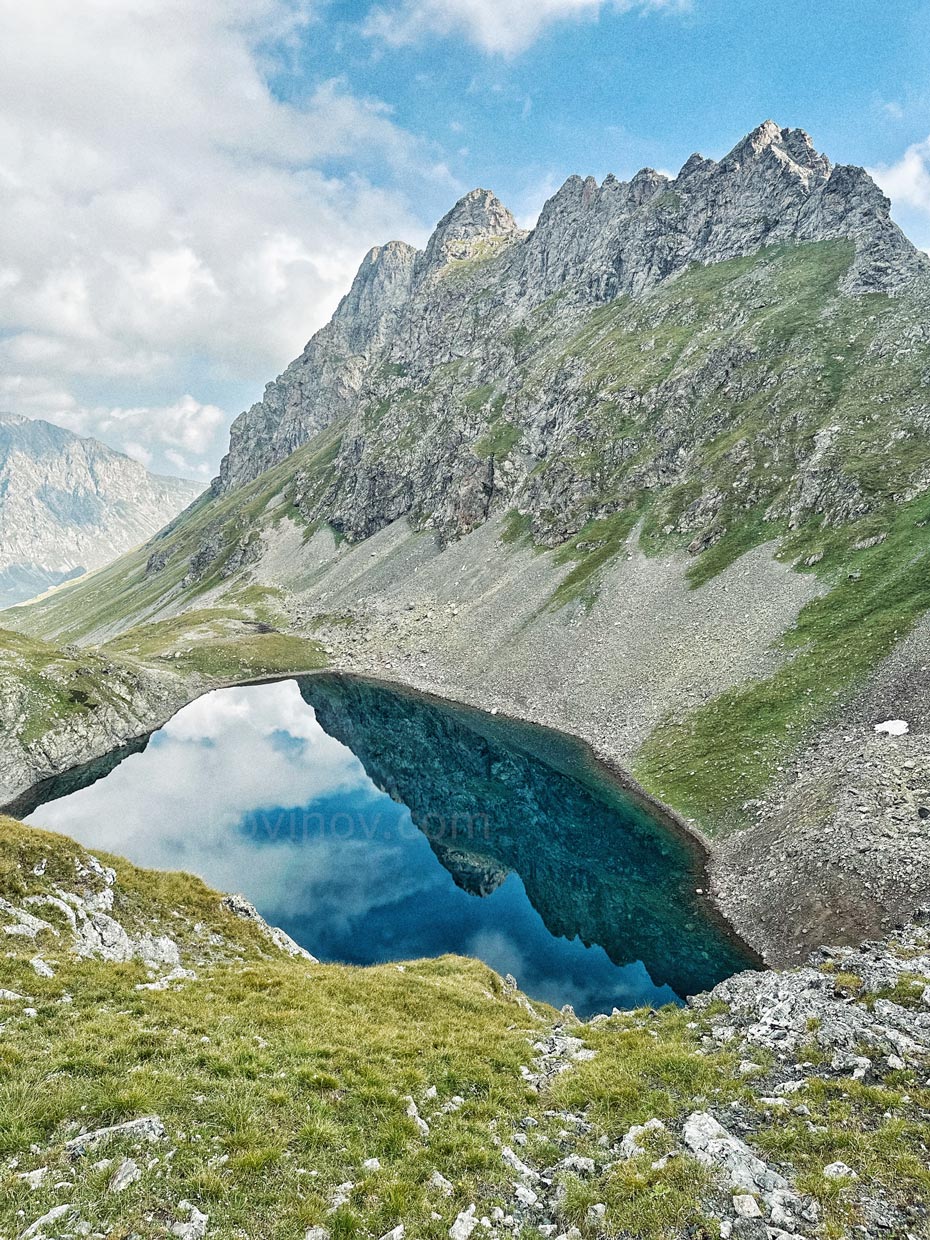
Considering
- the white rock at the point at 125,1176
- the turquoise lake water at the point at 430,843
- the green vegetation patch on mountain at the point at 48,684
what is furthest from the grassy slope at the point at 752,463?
the white rock at the point at 125,1176

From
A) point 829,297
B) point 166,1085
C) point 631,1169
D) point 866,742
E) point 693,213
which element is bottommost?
point 866,742

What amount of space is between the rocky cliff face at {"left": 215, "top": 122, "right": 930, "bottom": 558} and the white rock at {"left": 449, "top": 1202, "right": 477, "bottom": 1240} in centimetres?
8387

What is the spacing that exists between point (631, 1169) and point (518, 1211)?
2417mm

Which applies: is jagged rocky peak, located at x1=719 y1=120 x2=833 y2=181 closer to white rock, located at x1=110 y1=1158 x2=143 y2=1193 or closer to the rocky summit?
the rocky summit

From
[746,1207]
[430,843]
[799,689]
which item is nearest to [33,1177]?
[746,1207]

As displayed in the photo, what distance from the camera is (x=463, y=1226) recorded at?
9.98 m

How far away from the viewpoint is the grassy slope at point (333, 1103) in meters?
Result: 9.77

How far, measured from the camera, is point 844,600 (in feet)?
205

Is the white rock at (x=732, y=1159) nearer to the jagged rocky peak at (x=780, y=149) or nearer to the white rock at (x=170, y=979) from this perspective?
the white rock at (x=170, y=979)

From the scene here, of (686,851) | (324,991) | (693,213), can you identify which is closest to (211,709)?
(686,851)

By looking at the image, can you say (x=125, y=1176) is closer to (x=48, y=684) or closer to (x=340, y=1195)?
(x=340, y=1195)

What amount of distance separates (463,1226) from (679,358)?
147883 millimetres

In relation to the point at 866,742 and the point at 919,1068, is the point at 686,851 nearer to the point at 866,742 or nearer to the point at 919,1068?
the point at 866,742

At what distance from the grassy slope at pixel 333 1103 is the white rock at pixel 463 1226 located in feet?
0.58
